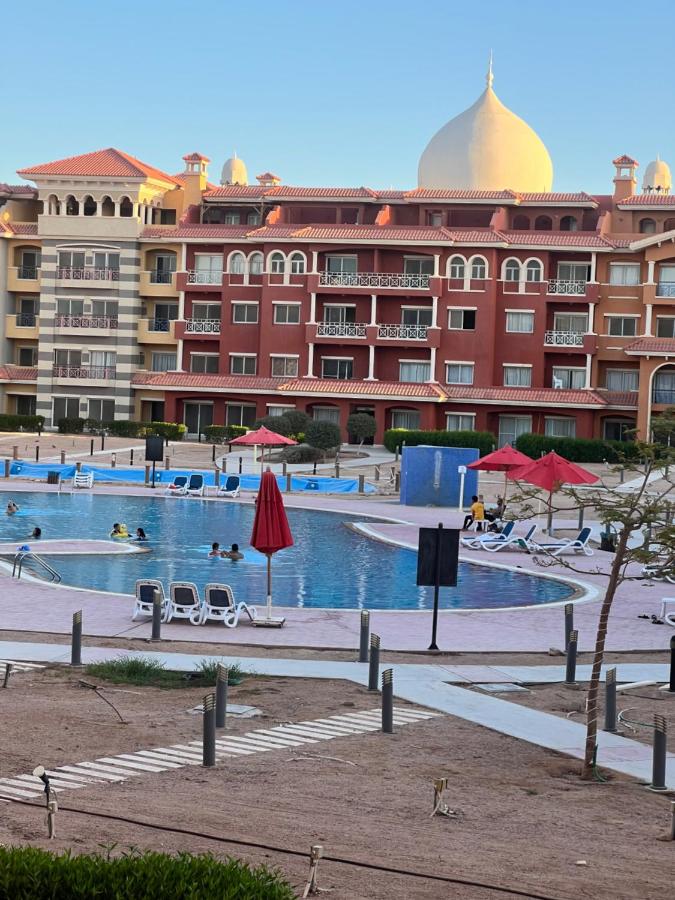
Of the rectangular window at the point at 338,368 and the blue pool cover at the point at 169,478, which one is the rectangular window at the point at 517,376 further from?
the blue pool cover at the point at 169,478

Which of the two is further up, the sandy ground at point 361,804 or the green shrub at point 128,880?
the green shrub at point 128,880

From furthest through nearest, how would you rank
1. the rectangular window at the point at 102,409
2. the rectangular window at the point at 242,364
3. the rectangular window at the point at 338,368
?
the rectangular window at the point at 102,409 < the rectangular window at the point at 242,364 < the rectangular window at the point at 338,368

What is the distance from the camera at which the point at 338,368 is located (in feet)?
249

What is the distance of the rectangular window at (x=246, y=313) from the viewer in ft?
253

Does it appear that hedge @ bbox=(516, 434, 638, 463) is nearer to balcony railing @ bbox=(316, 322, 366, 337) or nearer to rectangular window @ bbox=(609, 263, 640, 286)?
rectangular window @ bbox=(609, 263, 640, 286)

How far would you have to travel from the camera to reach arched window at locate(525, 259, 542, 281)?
73.9m

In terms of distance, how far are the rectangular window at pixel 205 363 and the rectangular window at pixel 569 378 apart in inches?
779

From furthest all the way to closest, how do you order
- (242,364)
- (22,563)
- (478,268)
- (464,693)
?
1. (242,364)
2. (478,268)
3. (22,563)
4. (464,693)


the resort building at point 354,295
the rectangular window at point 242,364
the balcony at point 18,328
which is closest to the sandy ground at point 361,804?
the resort building at point 354,295

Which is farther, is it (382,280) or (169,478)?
(382,280)

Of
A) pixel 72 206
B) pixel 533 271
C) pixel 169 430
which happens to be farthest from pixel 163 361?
pixel 533 271

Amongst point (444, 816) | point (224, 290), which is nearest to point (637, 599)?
point (444, 816)

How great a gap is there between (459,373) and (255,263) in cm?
1344

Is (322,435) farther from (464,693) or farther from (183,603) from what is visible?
(464,693)
